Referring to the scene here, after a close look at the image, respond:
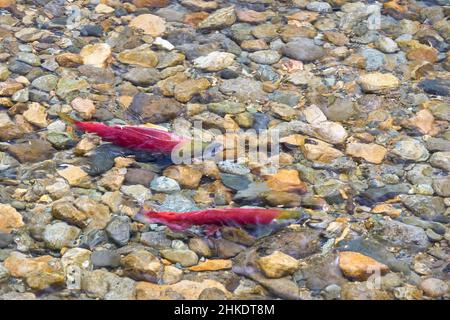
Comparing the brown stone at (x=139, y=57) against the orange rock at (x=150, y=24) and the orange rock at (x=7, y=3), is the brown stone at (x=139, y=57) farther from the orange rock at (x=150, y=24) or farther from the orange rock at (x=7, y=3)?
the orange rock at (x=7, y=3)

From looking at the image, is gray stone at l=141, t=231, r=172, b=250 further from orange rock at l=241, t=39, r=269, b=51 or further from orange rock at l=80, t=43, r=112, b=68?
orange rock at l=241, t=39, r=269, b=51

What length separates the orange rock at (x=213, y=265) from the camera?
14.8ft

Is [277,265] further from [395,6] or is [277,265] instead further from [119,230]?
[395,6]

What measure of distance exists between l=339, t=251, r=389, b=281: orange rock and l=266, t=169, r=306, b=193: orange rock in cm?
74

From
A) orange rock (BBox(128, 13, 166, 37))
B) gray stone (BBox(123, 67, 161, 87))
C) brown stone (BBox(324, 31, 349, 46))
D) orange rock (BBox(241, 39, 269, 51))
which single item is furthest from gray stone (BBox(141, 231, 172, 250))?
brown stone (BBox(324, 31, 349, 46))

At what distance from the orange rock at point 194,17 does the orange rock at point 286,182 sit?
2.33m

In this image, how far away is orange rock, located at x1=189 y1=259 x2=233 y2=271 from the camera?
4508mm

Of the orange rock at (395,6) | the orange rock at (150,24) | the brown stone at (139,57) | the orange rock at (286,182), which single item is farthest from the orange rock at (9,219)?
the orange rock at (395,6)

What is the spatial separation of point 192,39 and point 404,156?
2403mm

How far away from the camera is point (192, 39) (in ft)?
22.2

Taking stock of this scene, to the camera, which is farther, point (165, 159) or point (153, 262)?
point (165, 159)

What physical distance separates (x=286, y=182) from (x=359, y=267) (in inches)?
38.1

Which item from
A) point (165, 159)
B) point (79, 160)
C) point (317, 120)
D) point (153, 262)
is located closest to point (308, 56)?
point (317, 120)
